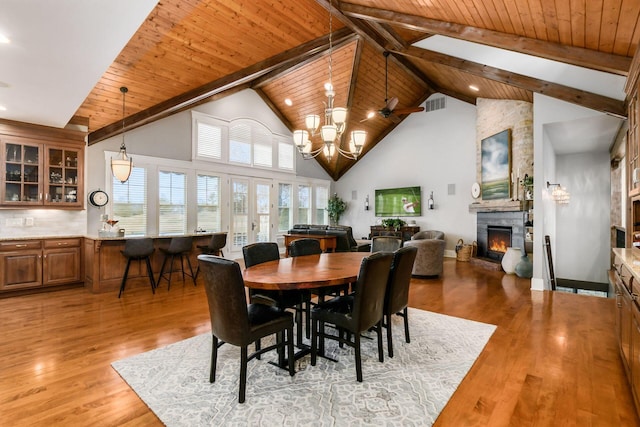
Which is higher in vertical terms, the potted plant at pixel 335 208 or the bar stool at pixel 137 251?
the potted plant at pixel 335 208

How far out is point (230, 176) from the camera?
27.2 ft

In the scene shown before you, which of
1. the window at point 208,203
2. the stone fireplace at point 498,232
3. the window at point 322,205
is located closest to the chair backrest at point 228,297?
the window at point 208,203

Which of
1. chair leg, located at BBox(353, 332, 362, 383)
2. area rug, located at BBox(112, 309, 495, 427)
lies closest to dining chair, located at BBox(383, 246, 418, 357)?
area rug, located at BBox(112, 309, 495, 427)

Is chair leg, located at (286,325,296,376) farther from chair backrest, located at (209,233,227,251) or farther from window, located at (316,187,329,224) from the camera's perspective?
window, located at (316,187,329,224)

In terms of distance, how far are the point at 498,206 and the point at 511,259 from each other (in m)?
1.20

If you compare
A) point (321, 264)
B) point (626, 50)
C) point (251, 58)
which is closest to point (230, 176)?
point (251, 58)

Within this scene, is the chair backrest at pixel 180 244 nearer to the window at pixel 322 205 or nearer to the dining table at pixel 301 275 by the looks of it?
Result: the dining table at pixel 301 275

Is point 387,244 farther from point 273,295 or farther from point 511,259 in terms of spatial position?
point 511,259

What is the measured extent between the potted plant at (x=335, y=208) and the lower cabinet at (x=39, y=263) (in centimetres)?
729

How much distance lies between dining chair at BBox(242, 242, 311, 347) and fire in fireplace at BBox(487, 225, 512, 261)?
18.7 ft

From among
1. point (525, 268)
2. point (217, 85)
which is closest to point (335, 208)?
point (217, 85)

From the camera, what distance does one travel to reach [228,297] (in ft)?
7.11

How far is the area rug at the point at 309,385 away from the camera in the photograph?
6.57 feet

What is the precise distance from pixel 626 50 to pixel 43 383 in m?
5.87
